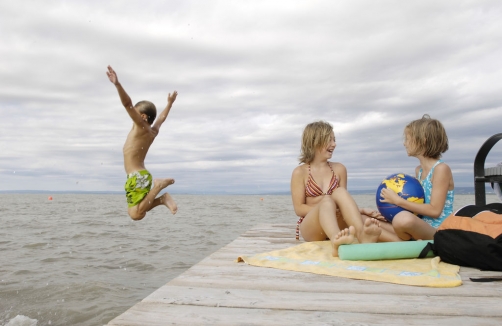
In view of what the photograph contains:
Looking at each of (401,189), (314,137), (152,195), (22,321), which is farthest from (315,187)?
(22,321)

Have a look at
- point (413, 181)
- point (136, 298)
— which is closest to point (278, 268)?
point (413, 181)

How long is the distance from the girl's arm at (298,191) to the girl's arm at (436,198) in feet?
3.34

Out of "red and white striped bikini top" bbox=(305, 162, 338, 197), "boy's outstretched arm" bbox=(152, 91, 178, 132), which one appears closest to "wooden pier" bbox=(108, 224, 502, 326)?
"red and white striped bikini top" bbox=(305, 162, 338, 197)

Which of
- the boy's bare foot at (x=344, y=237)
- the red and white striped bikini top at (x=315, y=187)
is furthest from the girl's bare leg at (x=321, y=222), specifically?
the red and white striped bikini top at (x=315, y=187)

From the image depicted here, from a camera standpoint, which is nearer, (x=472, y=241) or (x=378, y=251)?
(x=472, y=241)

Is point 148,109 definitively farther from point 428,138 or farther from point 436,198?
point 436,198

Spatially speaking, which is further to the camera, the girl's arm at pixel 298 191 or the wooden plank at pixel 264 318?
the girl's arm at pixel 298 191

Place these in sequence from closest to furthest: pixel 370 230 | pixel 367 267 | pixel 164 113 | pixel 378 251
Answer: pixel 367 267, pixel 378 251, pixel 370 230, pixel 164 113

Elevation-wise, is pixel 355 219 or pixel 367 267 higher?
pixel 355 219

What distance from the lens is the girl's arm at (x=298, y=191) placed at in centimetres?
490

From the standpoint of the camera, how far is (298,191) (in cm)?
493

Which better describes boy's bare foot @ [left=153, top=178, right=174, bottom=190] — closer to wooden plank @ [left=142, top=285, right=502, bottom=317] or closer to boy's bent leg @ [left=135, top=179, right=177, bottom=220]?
boy's bent leg @ [left=135, top=179, right=177, bottom=220]

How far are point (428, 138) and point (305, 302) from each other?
2702 mm

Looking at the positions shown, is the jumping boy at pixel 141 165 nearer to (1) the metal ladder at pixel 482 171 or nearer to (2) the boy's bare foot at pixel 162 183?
(2) the boy's bare foot at pixel 162 183
